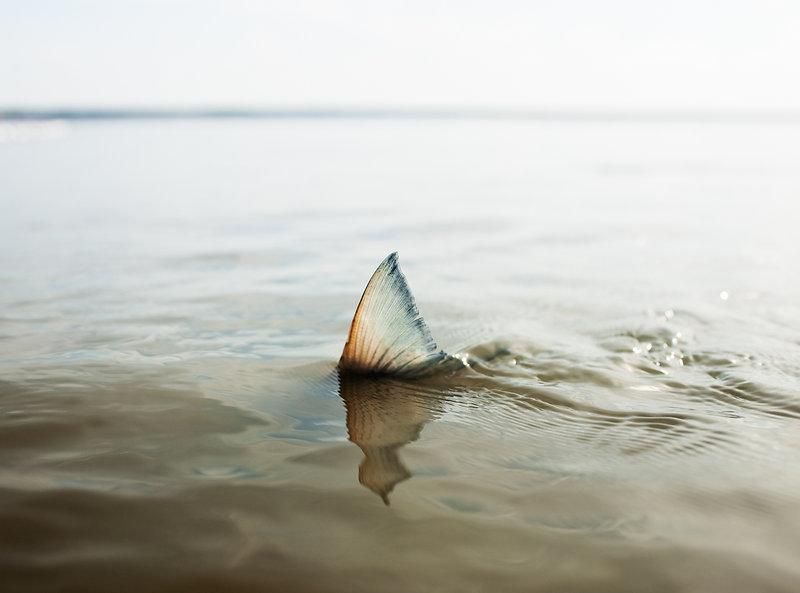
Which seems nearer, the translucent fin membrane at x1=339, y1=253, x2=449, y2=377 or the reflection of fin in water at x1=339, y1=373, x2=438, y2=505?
the reflection of fin in water at x1=339, y1=373, x2=438, y2=505

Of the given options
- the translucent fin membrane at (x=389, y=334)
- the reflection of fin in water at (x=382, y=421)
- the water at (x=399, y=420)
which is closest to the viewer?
the water at (x=399, y=420)

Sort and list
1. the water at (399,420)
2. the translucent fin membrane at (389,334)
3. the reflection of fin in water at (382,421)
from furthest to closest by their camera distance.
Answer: the translucent fin membrane at (389,334) < the reflection of fin in water at (382,421) < the water at (399,420)

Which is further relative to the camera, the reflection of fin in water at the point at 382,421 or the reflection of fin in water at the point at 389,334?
the reflection of fin in water at the point at 389,334

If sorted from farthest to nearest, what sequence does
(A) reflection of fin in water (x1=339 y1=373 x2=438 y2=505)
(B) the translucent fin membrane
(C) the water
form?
(B) the translucent fin membrane, (A) reflection of fin in water (x1=339 y1=373 x2=438 y2=505), (C) the water

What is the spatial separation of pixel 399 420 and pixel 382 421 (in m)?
0.06

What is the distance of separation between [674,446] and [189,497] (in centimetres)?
139

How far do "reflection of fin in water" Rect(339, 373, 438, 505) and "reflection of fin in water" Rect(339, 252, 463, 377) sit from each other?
7 cm

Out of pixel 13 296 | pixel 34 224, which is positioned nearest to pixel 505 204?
pixel 34 224

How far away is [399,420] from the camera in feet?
7.96

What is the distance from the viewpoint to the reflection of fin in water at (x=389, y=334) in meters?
2.61

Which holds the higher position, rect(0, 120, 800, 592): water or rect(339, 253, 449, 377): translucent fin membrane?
rect(339, 253, 449, 377): translucent fin membrane

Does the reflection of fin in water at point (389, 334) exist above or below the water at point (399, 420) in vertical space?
above

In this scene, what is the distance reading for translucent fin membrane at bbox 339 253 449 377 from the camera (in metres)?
2.61

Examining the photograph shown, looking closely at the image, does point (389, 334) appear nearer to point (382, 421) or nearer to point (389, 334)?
point (389, 334)
